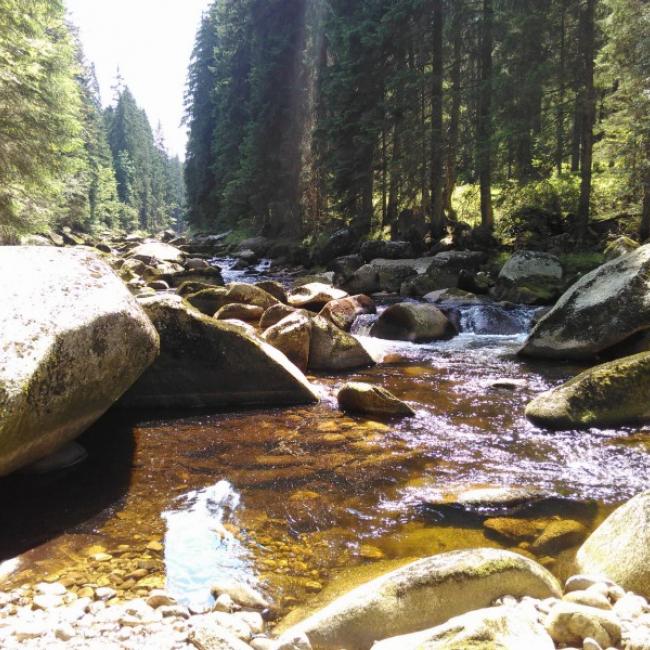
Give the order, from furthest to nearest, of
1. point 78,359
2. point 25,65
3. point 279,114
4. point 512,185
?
point 279,114, point 512,185, point 25,65, point 78,359

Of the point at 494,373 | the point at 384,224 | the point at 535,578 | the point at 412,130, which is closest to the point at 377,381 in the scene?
the point at 494,373

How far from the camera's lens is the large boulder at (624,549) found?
311 centimetres

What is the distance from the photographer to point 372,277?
17.4 m

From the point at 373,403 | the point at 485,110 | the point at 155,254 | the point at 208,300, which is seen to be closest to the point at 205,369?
the point at 373,403

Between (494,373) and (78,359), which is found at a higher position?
(78,359)

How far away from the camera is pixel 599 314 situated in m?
8.63

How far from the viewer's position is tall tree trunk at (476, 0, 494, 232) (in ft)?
61.3

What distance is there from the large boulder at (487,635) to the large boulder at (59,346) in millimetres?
3066

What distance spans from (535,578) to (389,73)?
953 inches

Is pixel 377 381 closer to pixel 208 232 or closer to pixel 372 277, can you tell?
pixel 372 277

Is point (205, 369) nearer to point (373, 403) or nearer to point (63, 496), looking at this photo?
point (373, 403)

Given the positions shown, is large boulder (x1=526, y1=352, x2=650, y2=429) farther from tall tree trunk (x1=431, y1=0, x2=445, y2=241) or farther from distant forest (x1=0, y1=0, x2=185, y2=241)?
tall tree trunk (x1=431, y1=0, x2=445, y2=241)

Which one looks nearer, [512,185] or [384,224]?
Answer: [512,185]

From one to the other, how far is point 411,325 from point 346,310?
1.83 m
